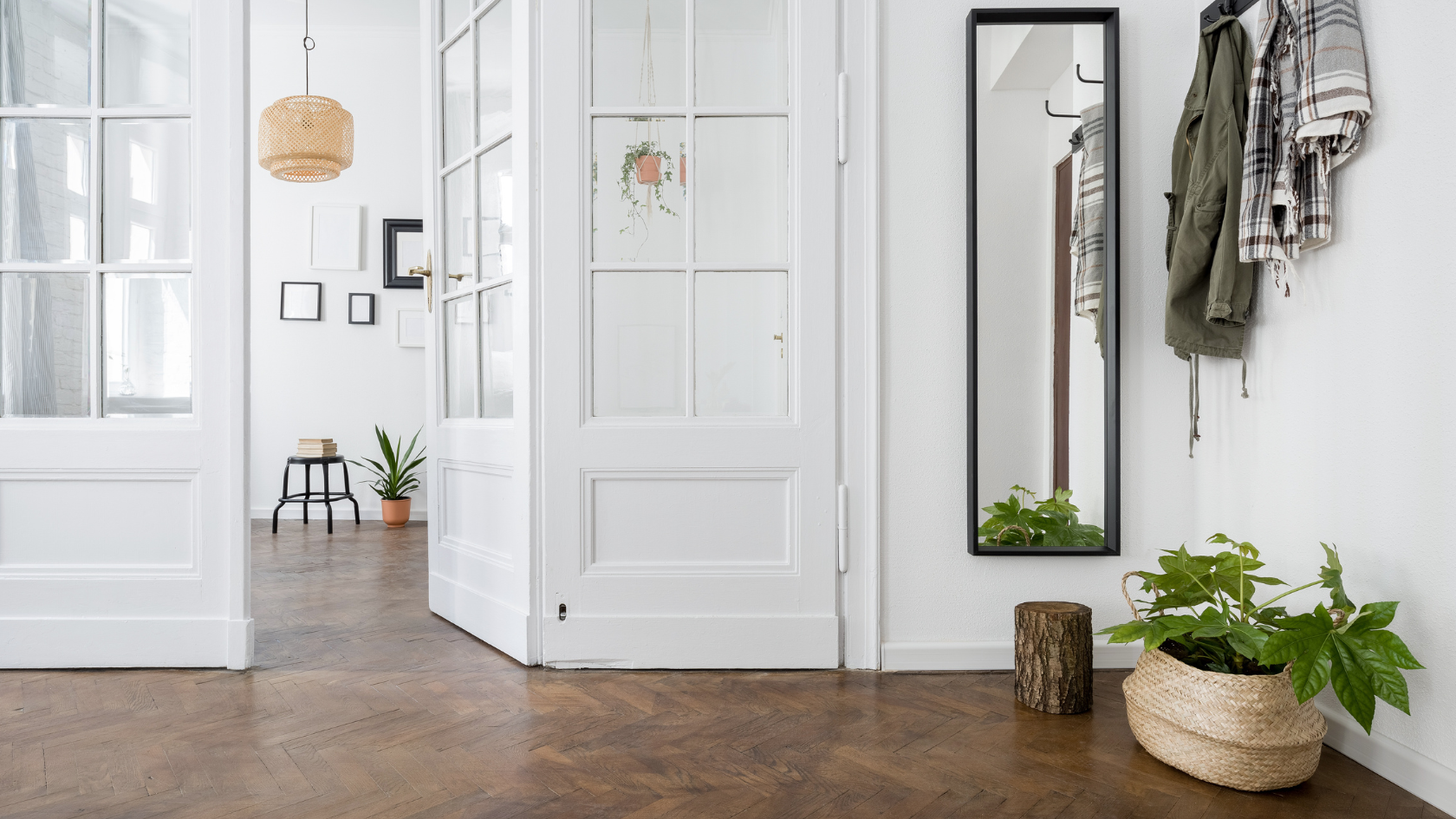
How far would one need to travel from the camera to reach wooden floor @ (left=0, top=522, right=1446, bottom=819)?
157cm

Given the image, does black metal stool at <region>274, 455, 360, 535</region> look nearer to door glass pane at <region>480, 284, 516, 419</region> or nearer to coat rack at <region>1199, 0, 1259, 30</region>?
door glass pane at <region>480, 284, 516, 419</region>

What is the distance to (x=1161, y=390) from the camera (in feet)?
7.80

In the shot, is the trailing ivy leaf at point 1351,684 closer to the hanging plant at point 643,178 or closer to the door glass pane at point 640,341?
the door glass pane at point 640,341

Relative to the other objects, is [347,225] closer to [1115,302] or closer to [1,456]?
[1,456]

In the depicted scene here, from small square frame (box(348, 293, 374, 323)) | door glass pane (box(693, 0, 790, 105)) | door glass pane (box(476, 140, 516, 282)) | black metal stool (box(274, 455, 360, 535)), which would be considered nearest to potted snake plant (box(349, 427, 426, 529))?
black metal stool (box(274, 455, 360, 535))

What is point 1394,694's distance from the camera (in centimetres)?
145

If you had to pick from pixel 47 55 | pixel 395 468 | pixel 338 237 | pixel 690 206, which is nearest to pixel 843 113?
pixel 690 206

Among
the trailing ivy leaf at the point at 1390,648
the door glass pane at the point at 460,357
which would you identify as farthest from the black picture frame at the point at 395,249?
the trailing ivy leaf at the point at 1390,648

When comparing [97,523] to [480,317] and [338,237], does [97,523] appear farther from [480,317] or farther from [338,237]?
[338,237]

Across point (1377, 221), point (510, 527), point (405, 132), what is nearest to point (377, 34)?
point (405, 132)

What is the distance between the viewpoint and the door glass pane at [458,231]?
9.41ft

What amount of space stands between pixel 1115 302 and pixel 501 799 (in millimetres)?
1978

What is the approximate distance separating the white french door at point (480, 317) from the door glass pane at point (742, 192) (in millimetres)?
507

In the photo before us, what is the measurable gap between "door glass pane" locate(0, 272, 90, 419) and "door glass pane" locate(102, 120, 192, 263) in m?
0.16
